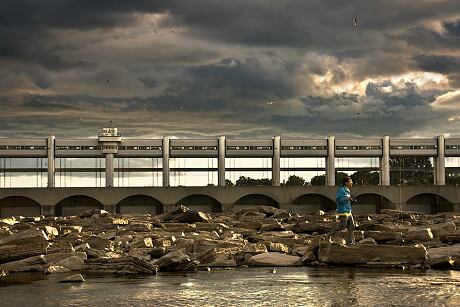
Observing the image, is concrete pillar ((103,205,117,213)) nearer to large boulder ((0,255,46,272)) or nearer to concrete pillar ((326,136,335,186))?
concrete pillar ((326,136,335,186))

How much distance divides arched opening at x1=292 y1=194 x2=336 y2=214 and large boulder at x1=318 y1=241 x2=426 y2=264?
177 ft

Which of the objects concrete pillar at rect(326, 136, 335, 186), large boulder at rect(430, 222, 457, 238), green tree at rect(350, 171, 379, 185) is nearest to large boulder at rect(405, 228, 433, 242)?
large boulder at rect(430, 222, 457, 238)

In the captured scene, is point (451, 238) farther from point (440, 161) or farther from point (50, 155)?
point (440, 161)

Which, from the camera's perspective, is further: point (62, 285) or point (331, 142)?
point (331, 142)

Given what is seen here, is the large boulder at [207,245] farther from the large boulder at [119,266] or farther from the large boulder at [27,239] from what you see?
the large boulder at [27,239]

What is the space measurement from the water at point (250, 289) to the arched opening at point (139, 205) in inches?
2084

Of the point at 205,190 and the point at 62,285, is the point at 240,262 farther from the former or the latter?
the point at 205,190

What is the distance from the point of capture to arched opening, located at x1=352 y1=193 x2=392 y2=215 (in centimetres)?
7356

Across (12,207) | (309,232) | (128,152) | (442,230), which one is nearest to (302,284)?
(442,230)

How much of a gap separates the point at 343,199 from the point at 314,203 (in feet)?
179

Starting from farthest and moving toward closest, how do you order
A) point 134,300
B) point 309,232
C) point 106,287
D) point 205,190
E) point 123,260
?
point 205,190 < point 309,232 < point 123,260 < point 106,287 < point 134,300

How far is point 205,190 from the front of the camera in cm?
6906

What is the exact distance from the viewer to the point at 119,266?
18.2 m

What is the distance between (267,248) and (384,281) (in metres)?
6.52
